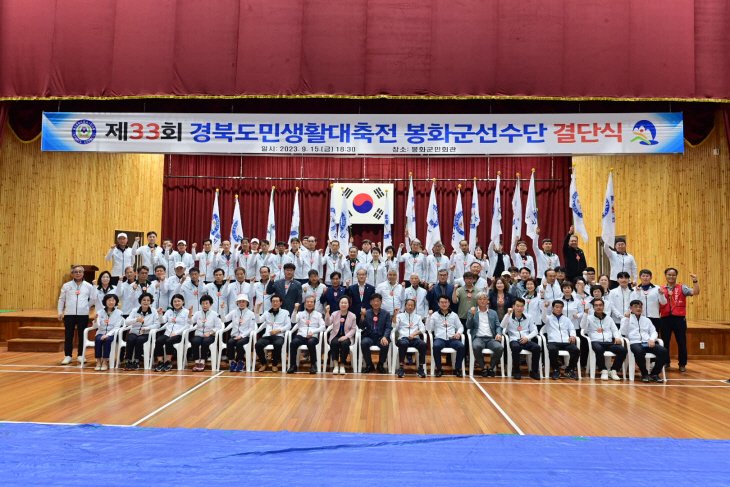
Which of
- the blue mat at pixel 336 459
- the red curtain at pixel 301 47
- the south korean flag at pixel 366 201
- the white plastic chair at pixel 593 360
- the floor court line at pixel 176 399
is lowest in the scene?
the floor court line at pixel 176 399

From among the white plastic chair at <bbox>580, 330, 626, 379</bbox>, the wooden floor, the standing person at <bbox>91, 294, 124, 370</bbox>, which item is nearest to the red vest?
the wooden floor

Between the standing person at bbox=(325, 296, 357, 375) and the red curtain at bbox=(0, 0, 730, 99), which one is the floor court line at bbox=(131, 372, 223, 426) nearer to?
the standing person at bbox=(325, 296, 357, 375)

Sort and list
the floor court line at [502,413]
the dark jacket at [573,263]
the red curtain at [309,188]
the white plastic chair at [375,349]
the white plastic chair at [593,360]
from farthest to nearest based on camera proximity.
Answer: the red curtain at [309,188]
the dark jacket at [573,263]
the white plastic chair at [375,349]
the white plastic chair at [593,360]
the floor court line at [502,413]

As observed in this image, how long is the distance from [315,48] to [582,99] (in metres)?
5.17

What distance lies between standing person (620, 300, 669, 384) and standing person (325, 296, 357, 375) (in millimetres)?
4200

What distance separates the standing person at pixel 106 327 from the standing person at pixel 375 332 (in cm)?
392

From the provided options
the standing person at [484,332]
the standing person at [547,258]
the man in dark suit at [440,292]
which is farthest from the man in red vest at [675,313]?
the man in dark suit at [440,292]

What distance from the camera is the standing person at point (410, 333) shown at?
327 inches

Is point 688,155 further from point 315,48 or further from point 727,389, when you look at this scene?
point 315,48

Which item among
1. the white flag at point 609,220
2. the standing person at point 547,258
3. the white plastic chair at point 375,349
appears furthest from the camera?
the white flag at point 609,220

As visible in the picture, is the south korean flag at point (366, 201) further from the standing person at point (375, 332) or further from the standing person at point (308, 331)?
the standing person at point (375, 332)

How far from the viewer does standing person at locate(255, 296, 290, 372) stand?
333 inches

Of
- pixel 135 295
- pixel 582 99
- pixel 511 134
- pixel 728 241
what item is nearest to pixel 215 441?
pixel 135 295

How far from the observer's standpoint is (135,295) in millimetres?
9164
